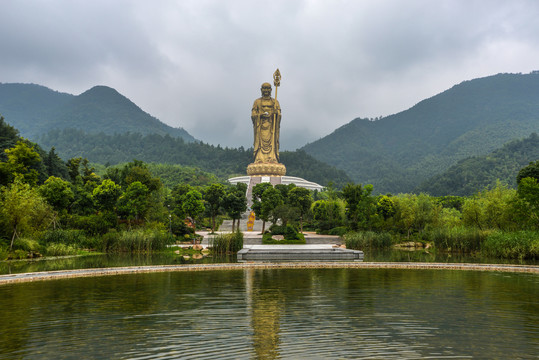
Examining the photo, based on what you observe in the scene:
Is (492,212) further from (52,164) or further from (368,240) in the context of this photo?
(52,164)

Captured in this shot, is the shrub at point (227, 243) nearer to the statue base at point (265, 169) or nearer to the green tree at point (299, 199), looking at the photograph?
the green tree at point (299, 199)

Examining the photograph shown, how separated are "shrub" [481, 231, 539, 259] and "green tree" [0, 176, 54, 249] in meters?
21.1

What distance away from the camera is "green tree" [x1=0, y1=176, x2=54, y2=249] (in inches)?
781

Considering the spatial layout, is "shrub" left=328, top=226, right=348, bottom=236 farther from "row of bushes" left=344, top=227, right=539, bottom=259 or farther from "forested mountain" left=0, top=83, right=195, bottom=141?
"forested mountain" left=0, top=83, right=195, bottom=141

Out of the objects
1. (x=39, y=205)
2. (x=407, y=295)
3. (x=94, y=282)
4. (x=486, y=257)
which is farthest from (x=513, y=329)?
(x=39, y=205)

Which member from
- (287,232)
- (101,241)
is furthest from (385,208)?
(101,241)

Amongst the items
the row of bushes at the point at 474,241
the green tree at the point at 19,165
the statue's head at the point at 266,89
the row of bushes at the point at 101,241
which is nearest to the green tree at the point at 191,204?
the row of bushes at the point at 101,241

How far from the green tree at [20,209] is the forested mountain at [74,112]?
5223 inches

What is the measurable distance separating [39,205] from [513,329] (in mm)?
21609

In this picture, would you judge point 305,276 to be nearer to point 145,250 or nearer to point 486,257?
point 486,257

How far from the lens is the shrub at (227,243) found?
22.1 meters

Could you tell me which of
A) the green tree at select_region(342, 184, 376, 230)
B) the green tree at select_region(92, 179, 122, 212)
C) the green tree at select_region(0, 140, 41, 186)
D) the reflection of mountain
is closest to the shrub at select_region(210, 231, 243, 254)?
the green tree at select_region(92, 179, 122, 212)

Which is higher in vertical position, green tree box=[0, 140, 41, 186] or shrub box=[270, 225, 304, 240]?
green tree box=[0, 140, 41, 186]

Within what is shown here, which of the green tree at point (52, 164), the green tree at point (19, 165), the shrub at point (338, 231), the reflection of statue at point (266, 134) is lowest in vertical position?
the shrub at point (338, 231)
